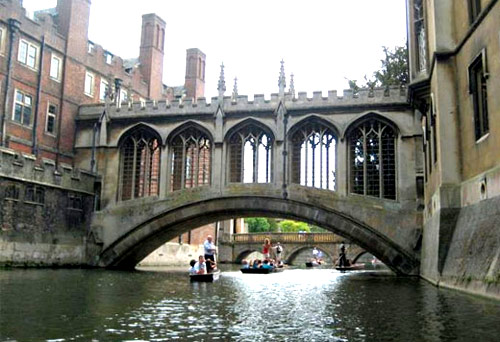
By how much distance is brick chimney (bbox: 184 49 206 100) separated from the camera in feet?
157

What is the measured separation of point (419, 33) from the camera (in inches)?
743

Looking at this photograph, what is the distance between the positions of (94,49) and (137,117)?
25.6 ft

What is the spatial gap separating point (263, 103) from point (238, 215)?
209 inches

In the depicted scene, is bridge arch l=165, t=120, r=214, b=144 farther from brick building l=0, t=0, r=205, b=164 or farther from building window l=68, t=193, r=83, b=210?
building window l=68, t=193, r=83, b=210

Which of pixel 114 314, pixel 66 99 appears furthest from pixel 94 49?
pixel 114 314

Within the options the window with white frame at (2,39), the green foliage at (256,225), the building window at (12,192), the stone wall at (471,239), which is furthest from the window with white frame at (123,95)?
the green foliage at (256,225)

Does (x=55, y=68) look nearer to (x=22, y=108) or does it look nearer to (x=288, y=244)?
(x=22, y=108)

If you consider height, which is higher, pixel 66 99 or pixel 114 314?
pixel 66 99

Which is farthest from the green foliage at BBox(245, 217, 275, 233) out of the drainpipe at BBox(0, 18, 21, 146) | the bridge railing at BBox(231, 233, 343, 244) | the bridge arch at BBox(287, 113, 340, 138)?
the drainpipe at BBox(0, 18, 21, 146)

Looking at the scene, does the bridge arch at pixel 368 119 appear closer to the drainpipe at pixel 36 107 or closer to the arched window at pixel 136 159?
the arched window at pixel 136 159

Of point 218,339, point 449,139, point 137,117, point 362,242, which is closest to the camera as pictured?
point 218,339

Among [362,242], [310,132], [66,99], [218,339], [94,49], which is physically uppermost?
[94,49]

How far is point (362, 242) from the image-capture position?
23141mm

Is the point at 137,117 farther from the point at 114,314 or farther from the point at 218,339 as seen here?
the point at 218,339
